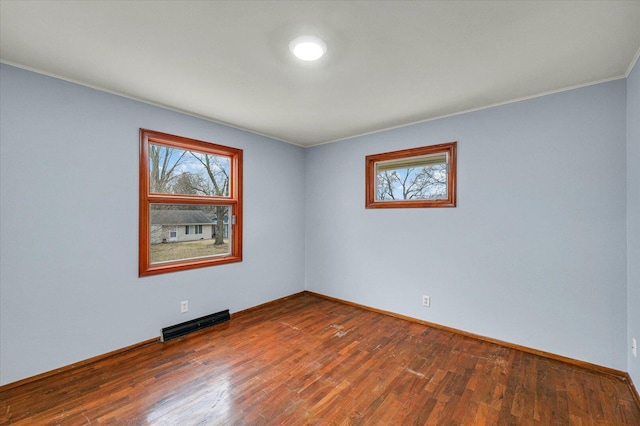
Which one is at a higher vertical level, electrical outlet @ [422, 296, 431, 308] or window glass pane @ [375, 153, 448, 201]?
window glass pane @ [375, 153, 448, 201]

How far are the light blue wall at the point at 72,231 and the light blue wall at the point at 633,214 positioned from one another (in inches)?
155

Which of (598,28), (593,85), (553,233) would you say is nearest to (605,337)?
(553,233)

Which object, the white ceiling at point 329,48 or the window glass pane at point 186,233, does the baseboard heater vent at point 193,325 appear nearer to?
the window glass pane at point 186,233

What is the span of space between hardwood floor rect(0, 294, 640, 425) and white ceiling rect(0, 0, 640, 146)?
2.47 meters

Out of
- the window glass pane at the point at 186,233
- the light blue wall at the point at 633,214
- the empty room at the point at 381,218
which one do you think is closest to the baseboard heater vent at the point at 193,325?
the empty room at the point at 381,218

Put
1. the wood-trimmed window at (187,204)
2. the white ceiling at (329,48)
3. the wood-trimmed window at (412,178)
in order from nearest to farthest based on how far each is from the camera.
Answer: the white ceiling at (329,48) → the wood-trimmed window at (187,204) → the wood-trimmed window at (412,178)

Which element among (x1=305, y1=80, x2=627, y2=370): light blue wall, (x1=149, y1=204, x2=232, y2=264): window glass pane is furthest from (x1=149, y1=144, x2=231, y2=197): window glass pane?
(x1=305, y1=80, x2=627, y2=370): light blue wall

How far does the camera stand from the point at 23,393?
201 centimetres

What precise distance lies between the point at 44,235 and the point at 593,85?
4.78 metres

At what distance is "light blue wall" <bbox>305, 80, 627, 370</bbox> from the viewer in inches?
90.8

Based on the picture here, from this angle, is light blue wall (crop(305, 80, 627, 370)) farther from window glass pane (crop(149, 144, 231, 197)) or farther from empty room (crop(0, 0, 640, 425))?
window glass pane (crop(149, 144, 231, 197))

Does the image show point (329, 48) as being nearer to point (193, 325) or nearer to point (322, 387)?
point (322, 387)

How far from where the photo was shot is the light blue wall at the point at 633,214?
1.98 metres

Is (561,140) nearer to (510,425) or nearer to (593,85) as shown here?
(593,85)
